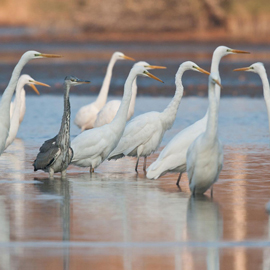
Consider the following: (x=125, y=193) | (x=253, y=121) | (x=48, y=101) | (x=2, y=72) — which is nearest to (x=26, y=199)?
(x=125, y=193)

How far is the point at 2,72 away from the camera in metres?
25.8

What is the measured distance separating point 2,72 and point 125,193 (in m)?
18.4

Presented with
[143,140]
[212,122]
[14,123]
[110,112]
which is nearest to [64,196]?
[212,122]

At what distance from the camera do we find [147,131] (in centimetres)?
1005

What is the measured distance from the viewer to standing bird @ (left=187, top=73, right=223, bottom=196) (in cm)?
767

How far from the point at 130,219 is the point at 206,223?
2.33ft

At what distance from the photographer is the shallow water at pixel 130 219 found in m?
5.65

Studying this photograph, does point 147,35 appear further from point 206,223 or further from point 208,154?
point 206,223

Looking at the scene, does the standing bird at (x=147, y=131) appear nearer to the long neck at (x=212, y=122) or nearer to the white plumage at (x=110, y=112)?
the long neck at (x=212, y=122)

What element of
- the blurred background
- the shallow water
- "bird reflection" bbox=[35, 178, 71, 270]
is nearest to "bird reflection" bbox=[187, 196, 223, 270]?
the shallow water

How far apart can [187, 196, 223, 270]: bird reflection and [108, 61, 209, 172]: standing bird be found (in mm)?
2249

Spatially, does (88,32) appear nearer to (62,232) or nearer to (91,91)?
(91,91)

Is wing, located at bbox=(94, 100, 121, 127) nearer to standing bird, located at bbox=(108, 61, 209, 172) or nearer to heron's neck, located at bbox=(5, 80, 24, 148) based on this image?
heron's neck, located at bbox=(5, 80, 24, 148)

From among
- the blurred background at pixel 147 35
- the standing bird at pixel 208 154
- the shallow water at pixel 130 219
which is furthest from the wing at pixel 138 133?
the blurred background at pixel 147 35
